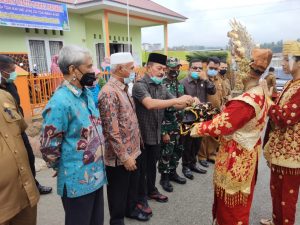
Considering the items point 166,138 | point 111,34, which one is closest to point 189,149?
point 166,138

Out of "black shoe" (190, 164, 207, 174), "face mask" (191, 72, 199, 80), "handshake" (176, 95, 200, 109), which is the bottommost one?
"black shoe" (190, 164, 207, 174)

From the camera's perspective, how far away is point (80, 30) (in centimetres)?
1097

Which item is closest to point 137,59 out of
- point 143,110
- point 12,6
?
point 12,6

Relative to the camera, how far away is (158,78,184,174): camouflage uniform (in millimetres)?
3600

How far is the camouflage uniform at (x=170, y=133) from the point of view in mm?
3600

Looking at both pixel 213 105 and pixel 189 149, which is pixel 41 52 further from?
pixel 189 149

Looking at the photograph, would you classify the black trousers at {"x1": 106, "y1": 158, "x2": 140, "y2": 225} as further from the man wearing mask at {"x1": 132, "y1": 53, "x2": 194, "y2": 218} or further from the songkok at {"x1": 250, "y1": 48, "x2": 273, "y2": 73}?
the songkok at {"x1": 250, "y1": 48, "x2": 273, "y2": 73}

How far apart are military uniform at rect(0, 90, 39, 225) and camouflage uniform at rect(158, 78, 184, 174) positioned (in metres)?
1.95

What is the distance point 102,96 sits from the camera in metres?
2.36

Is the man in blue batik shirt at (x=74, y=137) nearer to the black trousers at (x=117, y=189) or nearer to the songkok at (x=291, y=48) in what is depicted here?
the black trousers at (x=117, y=189)

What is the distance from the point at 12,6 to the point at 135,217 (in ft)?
25.3

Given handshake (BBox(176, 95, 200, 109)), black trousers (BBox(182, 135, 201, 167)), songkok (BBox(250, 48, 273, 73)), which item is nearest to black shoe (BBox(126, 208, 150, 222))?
handshake (BBox(176, 95, 200, 109))

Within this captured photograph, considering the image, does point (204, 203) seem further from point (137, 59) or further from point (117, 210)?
point (137, 59)

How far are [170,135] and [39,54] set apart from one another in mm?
7717
